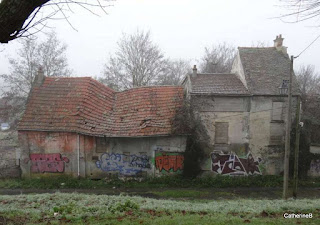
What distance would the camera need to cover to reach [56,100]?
20.4 m

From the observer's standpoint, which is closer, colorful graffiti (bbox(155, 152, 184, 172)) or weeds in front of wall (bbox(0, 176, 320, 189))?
weeds in front of wall (bbox(0, 176, 320, 189))

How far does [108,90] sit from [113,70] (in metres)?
13.2

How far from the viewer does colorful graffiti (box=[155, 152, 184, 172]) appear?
62.6ft

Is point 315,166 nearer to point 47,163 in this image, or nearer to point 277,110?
point 277,110

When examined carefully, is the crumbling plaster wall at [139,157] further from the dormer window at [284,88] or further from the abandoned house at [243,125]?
the dormer window at [284,88]

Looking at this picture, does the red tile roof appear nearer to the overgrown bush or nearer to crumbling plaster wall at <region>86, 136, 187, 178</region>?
crumbling plaster wall at <region>86, 136, 187, 178</region>

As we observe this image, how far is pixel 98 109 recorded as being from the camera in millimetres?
20641

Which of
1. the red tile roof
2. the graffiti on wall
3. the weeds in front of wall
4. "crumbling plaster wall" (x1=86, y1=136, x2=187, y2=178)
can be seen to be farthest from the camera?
the graffiti on wall

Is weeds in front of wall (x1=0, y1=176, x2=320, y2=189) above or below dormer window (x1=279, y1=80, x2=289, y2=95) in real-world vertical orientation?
below

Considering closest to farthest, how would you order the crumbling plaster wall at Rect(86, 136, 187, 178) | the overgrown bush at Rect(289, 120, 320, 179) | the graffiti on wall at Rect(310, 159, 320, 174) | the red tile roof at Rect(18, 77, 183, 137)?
the red tile roof at Rect(18, 77, 183, 137) < the crumbling plaster wall at Rect(86, 136, 187, 178) < the overgrown bush at Rect(289, 120, 320, 179) < the graffiti on wall at Rect(310, 159, 320, 174)

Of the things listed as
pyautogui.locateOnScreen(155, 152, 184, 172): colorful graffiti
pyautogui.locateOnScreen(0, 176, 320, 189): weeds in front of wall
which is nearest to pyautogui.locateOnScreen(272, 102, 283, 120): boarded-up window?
pyautogui.locateOnScreen(0, 176, 320, 189): weeds in front of wall

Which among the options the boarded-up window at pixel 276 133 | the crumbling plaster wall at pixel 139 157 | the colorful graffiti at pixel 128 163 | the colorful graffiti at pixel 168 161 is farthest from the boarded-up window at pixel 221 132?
the colorful graffiti at pixel 128 163

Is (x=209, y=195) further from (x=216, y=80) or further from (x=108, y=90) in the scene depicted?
(x=108, y=90)

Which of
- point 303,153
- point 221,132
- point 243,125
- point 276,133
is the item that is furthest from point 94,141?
point 303,153
